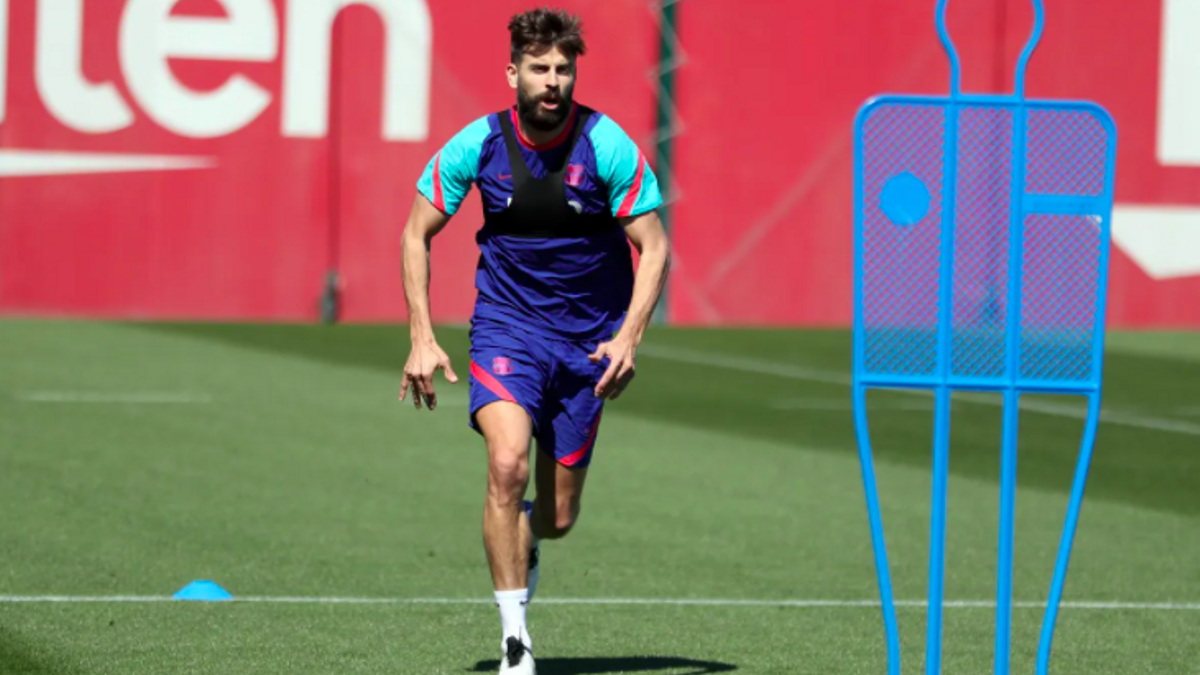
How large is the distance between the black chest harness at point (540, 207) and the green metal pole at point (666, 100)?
15.3 metres

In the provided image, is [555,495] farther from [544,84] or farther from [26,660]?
[26,660]

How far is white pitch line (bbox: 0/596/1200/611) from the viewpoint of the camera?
8109mm

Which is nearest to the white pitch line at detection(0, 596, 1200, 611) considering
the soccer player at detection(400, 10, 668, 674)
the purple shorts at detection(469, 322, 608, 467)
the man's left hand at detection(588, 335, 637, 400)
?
the soccer player at detection(400, 10, 668, 674)

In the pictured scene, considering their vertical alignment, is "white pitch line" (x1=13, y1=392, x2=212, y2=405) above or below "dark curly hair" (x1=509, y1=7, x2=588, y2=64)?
below

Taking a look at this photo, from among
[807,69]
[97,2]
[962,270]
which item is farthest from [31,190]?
[962,270]

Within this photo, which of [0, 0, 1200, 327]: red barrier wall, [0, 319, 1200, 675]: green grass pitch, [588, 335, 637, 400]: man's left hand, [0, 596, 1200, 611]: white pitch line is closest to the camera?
[588, 335, 637, 400]: man's left hand

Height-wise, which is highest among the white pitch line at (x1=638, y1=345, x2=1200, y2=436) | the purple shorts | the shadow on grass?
the purple shorts

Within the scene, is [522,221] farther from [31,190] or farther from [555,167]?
[31,190]

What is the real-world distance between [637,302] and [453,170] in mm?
703

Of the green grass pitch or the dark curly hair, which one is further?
the green grass pitch

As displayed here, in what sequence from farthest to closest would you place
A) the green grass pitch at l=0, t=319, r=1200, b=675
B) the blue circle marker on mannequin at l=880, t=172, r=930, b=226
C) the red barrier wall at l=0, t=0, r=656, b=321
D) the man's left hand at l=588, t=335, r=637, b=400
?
the red barrier wall at l=0, t=0, r=656, b=321
the green grass pitch at l=0, t=319, r=1200, b=675
the man's left hand at l=588, t=335, r=637, b=400
the blue circle marker on mannequin at l=880, t=172, r=930, b=226

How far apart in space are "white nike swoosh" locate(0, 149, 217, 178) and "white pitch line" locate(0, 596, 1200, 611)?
1365 centimetres

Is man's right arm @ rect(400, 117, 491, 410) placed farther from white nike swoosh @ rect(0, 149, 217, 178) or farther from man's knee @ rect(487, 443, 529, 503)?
white nike swoosh @ rect(0, 149, 217, 178)

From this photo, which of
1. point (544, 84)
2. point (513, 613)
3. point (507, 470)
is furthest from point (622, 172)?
point (513, 613)
